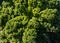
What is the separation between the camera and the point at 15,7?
47.9 ft

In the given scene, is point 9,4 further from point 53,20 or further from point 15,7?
point 53,20

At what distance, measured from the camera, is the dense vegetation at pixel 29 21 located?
44.8ft

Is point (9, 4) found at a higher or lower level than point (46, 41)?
higher

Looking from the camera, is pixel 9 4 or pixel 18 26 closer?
pixel 18 26

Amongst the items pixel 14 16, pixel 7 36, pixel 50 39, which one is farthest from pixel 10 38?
pixel 50 39

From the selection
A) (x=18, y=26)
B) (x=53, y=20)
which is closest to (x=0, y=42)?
(x=18, y=26)

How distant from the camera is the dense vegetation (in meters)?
13.6

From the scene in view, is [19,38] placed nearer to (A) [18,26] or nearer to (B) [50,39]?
(A) [18,26]

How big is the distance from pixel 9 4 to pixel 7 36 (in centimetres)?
218

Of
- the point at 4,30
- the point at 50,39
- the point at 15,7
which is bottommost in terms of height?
the point at 50,39

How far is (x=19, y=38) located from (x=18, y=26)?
727mm

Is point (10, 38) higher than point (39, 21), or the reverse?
point (39, 21)

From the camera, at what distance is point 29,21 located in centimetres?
1387

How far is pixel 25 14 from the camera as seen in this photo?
14.4 metres
